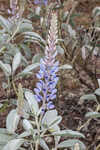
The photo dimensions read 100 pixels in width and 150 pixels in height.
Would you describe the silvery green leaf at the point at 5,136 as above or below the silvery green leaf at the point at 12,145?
above

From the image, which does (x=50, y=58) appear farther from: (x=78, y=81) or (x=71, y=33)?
(x=78, y=81)

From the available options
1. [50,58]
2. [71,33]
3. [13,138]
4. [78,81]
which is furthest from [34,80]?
[50,58]

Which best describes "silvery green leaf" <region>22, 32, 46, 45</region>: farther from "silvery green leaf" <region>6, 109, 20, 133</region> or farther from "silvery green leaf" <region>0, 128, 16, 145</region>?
"silvery green leaf" <region>0, 128, 16, 145</region>

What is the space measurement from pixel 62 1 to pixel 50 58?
1088 mm

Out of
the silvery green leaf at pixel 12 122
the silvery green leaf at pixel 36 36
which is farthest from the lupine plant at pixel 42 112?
the silvery green leaf at pixel 36 36

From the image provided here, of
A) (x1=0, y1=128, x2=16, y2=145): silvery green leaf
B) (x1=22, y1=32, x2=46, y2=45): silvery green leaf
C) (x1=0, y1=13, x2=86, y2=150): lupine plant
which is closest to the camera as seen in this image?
(x1=0, y1=13, x2=86, y2=150): lupine plant

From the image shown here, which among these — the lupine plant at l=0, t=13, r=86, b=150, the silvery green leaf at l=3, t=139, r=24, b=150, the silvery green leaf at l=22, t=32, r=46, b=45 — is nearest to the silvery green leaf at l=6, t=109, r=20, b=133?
the lupine plant at l=0, t=13, r=86, b=150

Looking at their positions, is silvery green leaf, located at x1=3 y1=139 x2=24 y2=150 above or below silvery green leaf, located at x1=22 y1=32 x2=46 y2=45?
below

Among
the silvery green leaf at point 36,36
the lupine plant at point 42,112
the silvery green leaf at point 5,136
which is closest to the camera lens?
the lupine plant at point 42,112

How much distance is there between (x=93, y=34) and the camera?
2385 millimetres

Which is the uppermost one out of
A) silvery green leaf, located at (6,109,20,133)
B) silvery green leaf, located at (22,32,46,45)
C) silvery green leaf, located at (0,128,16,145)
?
silvery green leaf, located at (22,32,46,45)

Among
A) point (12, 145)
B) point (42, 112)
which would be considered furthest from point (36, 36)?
point (12, 145)

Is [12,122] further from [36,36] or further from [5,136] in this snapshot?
[36,36]

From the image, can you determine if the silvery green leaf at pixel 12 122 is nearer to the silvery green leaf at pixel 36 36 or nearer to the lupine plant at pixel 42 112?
the lupine plant at pixel 42 112
